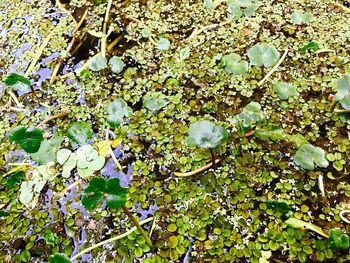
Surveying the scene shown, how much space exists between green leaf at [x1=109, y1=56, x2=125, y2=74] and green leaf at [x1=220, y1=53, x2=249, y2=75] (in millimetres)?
448

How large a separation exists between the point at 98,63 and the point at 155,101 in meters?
0.34

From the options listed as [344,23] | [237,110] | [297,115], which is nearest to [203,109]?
[237,110]

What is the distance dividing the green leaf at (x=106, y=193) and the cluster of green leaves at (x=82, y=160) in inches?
14.2

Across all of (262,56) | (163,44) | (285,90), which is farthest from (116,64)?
(285,90)

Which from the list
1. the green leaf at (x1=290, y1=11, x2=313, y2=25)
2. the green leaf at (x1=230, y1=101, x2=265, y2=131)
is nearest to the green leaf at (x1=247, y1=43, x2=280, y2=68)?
the green leaf at (x1=230, y1=101, x2=265, y2=131)

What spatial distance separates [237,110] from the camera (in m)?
1.63

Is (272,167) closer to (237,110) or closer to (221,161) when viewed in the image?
(221,161)

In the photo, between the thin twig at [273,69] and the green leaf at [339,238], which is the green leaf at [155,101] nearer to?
the thin twig at [273,69]

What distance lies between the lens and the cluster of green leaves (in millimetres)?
1458

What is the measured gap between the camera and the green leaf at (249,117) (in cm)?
152

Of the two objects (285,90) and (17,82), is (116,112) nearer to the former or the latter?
(17,82)

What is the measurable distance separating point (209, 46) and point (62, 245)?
1.11 m

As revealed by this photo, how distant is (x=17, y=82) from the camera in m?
1.64

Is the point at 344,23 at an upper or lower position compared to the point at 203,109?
upper
